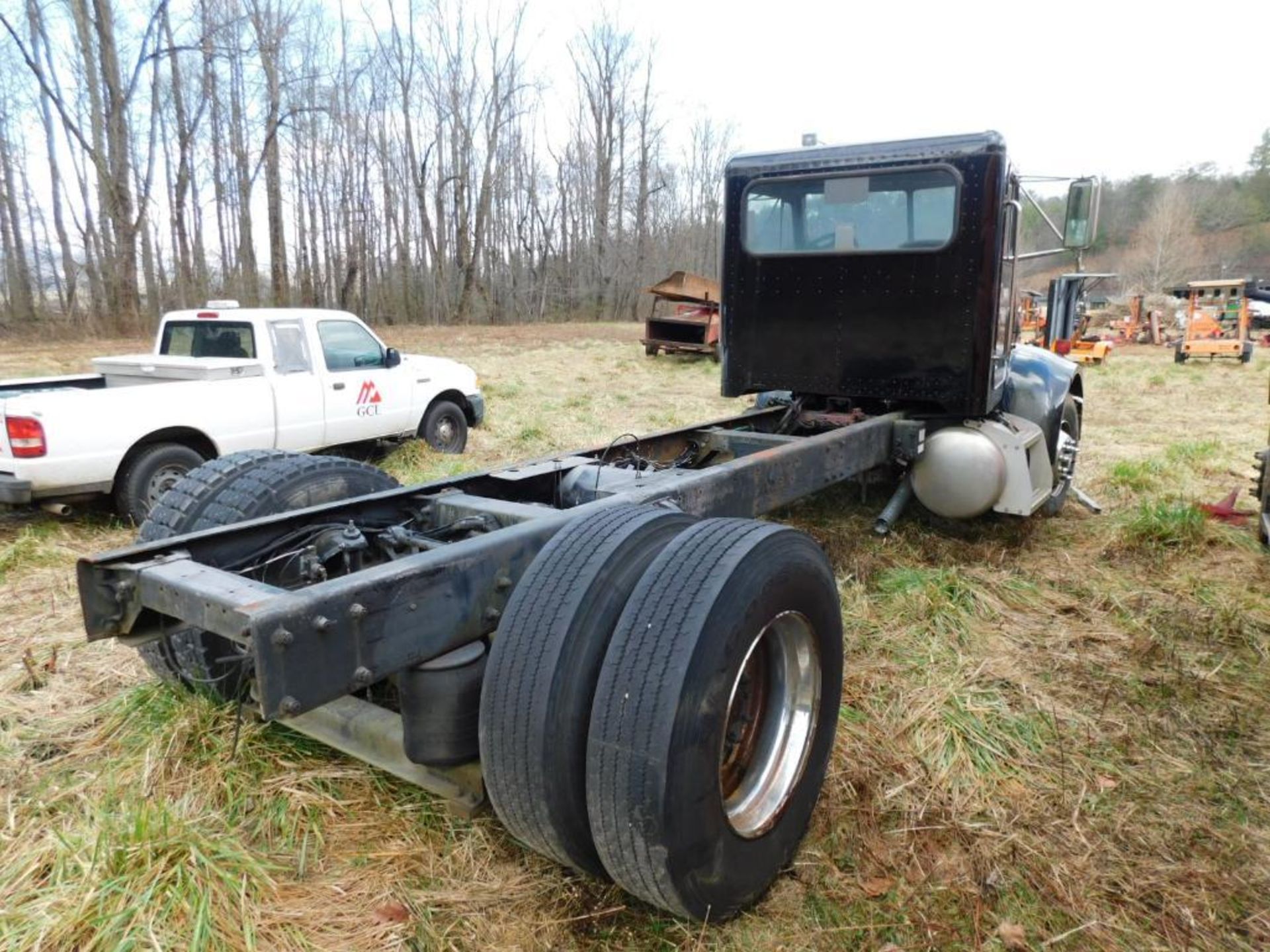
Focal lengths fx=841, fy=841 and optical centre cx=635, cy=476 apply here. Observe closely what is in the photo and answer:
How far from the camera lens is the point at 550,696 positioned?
1979 millimetres

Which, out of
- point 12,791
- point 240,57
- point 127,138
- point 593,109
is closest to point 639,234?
point 593,109

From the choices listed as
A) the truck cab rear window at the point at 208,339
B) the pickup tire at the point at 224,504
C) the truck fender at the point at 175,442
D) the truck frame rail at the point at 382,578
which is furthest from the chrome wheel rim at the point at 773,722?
the truck cab rear window at the point at 208,339

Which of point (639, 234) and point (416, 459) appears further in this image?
point (639, 234)

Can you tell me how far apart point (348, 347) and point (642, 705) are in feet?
21.8

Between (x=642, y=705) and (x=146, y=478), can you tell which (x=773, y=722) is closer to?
(x=642, y=705)

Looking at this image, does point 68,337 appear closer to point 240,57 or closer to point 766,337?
point 240,57

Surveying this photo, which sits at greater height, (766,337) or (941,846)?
(766,337)

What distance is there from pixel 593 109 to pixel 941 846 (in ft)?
141

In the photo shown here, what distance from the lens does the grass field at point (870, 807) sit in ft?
7.19

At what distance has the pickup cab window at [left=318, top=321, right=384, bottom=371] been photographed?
7.53 meters

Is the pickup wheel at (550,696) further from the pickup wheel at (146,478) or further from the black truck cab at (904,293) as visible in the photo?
the pickup wheel at (146,478)

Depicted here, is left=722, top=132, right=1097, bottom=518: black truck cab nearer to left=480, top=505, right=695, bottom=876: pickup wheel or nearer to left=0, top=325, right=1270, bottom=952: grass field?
left=0, top=325, right=1270, bottom=952: grass field

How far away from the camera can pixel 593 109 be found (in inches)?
1618

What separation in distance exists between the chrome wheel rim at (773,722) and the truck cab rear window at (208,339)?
600 centimetres
